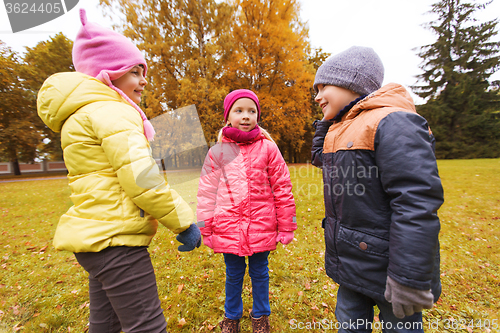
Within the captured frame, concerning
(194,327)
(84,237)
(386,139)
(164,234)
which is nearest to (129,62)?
(84,237)

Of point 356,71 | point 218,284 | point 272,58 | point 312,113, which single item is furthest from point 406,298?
point 312,113

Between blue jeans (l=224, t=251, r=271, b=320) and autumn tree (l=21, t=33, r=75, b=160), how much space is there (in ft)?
56.4

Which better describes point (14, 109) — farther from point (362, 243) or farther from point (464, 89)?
point (464, 89)

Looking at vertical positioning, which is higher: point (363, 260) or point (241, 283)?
point (363, 260)

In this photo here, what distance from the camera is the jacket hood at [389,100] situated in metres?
1.29

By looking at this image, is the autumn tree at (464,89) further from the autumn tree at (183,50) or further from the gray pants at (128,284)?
the gray pants at (128,284)

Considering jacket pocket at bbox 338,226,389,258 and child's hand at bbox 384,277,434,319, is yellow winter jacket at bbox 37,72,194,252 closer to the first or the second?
jacket pocket at bbox 338,226,389,258

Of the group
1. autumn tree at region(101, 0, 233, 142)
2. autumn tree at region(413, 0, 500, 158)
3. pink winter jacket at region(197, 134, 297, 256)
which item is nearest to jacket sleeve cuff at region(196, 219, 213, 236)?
pink winter jacket at region(197, 134, 297, 256)

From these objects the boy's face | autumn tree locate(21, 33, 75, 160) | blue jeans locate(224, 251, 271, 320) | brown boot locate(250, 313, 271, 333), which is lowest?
brown boot locate(250, 313, 271, 333)

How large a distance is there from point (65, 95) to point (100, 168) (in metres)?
0.45

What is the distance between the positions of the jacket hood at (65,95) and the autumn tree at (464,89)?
28.6 metres

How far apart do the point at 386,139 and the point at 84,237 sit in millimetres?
1733

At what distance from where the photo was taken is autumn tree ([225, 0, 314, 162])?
1423 centimetres

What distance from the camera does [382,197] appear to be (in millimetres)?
1309
